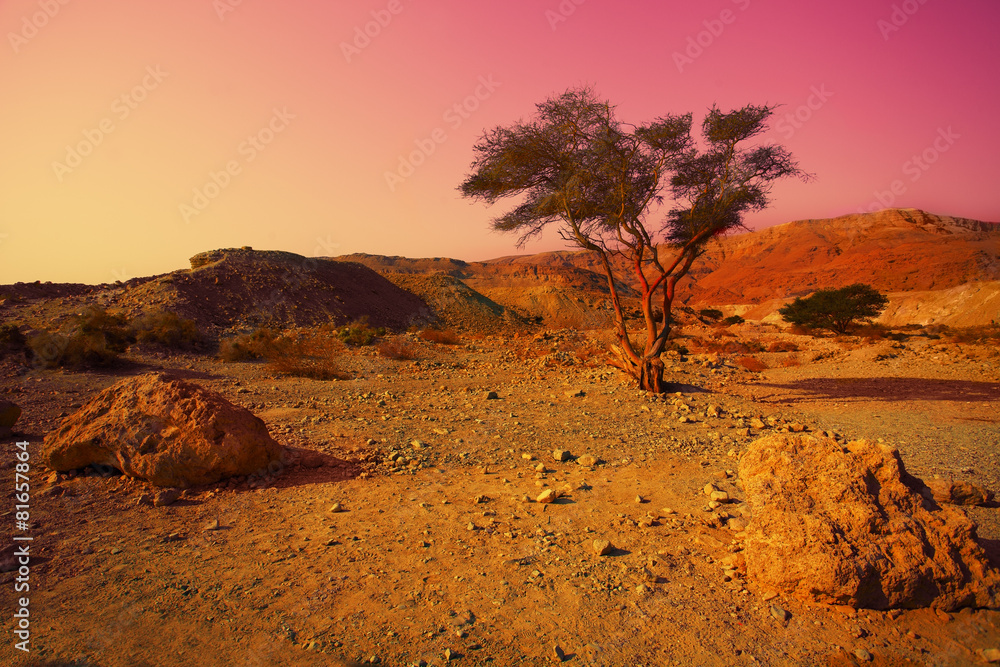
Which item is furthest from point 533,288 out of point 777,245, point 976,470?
→ point 777,245

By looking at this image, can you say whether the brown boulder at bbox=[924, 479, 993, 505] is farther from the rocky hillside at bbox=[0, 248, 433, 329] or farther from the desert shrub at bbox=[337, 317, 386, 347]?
the rocky hillside at bbox=[0, 248, 433, 329]

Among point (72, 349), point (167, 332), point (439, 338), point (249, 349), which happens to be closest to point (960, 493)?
point (249, 349)

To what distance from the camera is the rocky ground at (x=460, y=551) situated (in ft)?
7.63

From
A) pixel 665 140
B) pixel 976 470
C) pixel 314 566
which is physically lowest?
pixel 976 470

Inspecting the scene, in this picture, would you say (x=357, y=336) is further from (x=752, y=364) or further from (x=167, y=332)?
(x=752, y=364)

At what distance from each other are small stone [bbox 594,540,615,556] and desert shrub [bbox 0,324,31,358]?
46.5ft

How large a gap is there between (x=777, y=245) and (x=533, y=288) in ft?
156

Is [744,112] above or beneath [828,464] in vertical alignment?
above

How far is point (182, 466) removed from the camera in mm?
4160

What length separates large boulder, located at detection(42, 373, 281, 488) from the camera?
418cm

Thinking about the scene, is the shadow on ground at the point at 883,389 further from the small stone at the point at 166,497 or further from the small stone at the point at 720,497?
the small stone at the point at 166,497

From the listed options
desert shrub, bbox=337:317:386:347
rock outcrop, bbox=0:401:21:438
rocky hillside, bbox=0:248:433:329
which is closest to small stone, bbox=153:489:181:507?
rock outcrop, bbox=0:401:21:438

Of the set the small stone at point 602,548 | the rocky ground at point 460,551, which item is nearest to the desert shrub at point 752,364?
the rocky ground at point 460,551

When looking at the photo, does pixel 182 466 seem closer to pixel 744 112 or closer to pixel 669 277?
pixel 669 277
